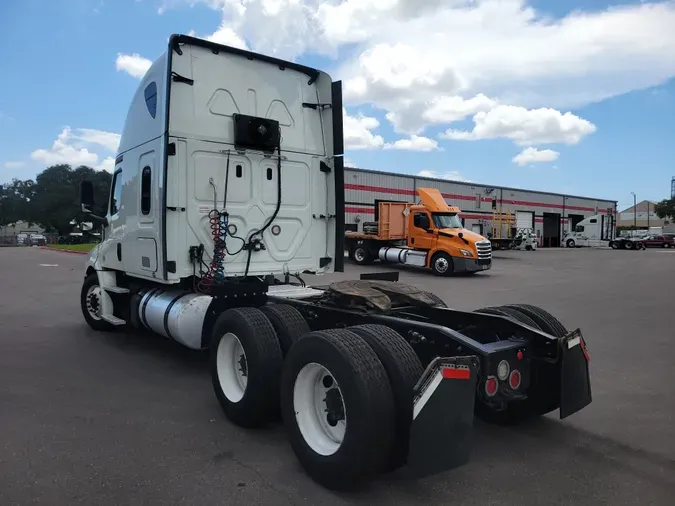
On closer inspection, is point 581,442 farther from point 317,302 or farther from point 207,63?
point 207,63

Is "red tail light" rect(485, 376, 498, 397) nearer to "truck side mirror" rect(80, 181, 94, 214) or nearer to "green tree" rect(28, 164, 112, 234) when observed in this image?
"truck side mirror" rect(80, 181, 94, 214)

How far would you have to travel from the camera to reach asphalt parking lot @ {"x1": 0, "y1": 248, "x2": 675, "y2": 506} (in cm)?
334

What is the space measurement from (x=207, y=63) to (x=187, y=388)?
357 cm

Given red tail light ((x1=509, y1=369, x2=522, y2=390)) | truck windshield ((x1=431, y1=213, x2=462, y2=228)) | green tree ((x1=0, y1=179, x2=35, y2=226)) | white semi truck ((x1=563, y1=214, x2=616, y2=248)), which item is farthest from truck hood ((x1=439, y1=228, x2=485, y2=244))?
green tree ((x1=0, y1=179, x2=35, y2=226))

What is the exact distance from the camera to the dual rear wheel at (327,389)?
124 inches

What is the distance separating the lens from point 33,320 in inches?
374

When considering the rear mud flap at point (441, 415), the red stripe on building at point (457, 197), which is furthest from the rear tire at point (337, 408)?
the red stripe on building at point (457, 197)

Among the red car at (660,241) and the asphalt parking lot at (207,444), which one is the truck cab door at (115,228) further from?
the red car at (660,241)

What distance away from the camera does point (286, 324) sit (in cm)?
447

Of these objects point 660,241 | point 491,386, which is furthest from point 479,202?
point 491,386

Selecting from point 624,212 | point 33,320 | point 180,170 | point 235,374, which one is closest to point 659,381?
point 235,374

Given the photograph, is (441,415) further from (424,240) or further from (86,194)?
(424,240)

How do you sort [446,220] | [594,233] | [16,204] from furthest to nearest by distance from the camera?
[16,204] < [594,233] < [446,220]

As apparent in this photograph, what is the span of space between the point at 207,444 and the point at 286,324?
3.64 feet
